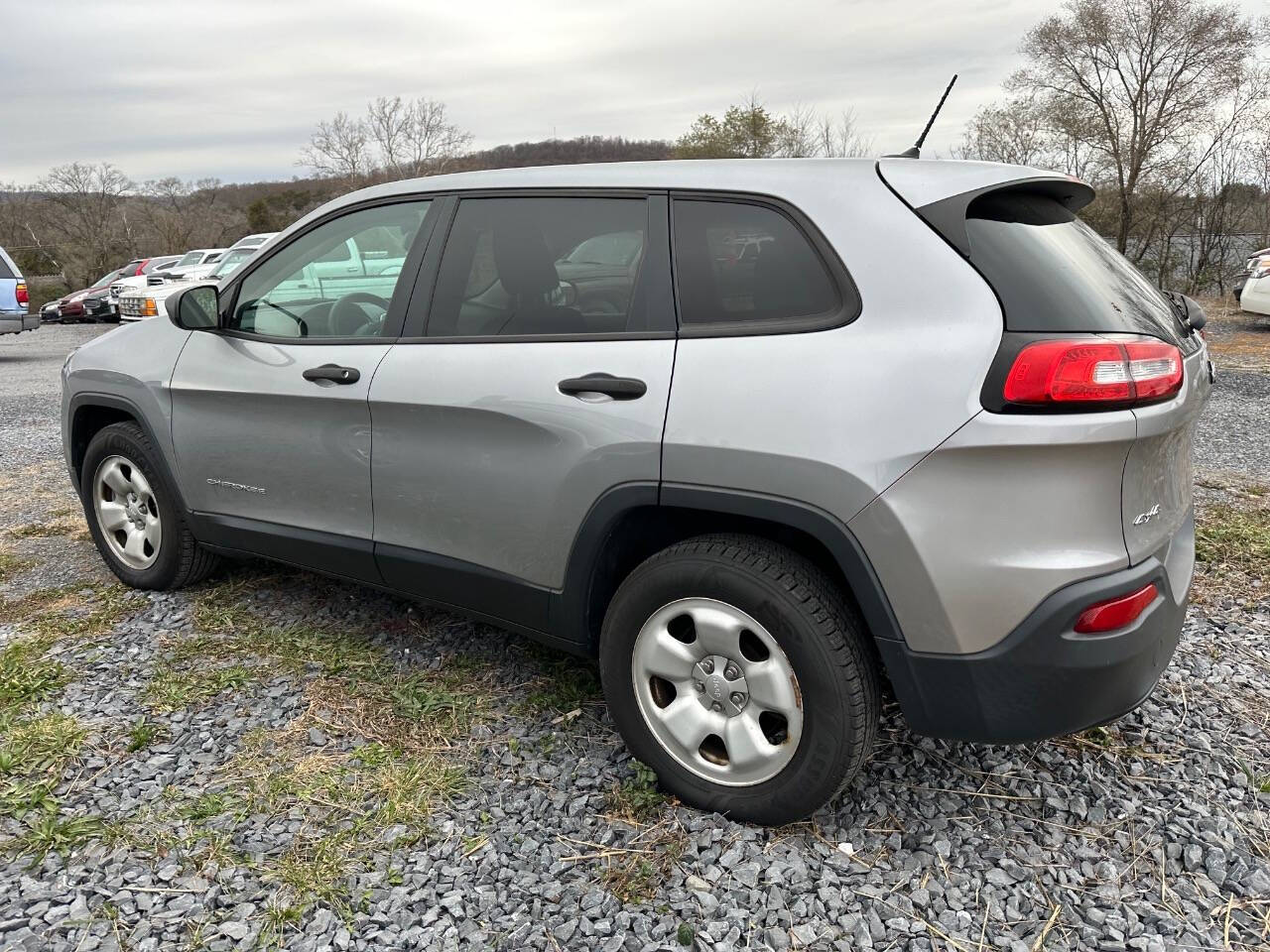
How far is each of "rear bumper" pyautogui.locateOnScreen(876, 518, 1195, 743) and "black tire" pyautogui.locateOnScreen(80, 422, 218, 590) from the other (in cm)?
306

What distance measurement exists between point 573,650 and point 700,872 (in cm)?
77

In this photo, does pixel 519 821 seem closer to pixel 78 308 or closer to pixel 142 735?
pixel 142 735

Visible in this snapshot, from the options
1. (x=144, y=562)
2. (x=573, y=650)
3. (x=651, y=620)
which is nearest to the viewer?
(x=651, y=620)

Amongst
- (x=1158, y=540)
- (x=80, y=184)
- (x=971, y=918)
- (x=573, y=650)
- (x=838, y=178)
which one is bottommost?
(x=971, y=918)

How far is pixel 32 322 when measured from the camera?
14180 millimetres

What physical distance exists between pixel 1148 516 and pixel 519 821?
70.1 inches

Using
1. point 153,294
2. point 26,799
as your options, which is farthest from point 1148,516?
point 153,294

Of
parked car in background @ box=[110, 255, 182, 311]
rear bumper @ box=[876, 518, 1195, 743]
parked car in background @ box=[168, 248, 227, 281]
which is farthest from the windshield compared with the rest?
parked car in background @ box=[168, 248, 227, 281]

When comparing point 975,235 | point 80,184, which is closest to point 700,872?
point 975,235

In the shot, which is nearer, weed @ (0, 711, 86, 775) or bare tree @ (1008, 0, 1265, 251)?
weed @ (0, 711, 86, 775)

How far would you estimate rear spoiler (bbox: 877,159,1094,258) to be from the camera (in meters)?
2.22

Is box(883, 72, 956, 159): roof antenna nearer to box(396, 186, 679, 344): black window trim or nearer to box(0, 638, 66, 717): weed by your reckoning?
box(396, 186, 679, 344): black window trim

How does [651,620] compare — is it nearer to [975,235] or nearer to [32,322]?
[975,235]

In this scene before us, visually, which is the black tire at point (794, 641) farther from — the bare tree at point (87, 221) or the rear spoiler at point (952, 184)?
the bare tree at point (87, 221)
